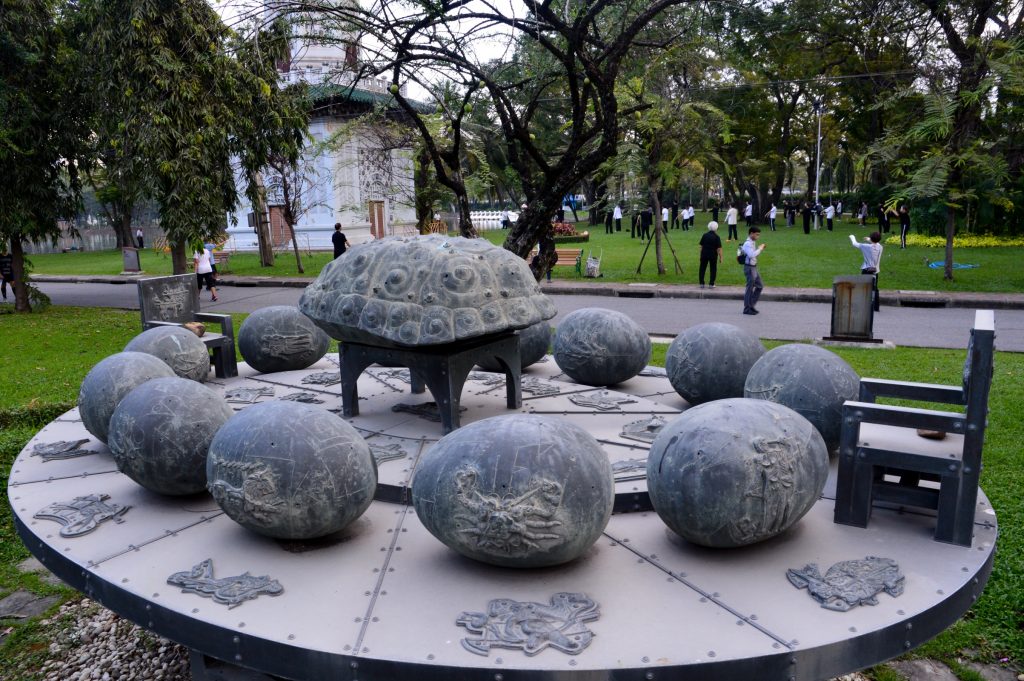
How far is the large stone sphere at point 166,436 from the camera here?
17.0ft

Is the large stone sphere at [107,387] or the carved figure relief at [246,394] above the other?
the large stone sphere at [107,387]

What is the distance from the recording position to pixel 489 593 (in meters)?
4.10

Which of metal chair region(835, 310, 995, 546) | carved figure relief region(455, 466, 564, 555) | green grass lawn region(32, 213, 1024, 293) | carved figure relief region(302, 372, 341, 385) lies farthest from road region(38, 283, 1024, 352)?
carved figure relief region(455, 466, 564, 555)

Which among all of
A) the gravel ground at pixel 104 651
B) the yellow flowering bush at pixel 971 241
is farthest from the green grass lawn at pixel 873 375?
the yellow flowering bush at pixel 971 241

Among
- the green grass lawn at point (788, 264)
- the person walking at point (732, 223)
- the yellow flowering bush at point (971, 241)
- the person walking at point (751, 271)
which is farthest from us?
the person walking at point (732, 223)

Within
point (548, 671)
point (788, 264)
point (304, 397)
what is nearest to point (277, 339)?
point (304, 397)

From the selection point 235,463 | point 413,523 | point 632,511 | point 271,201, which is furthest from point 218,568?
point 271,201

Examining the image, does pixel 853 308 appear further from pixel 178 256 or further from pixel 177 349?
pixel 178 256

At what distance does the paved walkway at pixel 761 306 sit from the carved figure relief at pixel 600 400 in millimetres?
6387

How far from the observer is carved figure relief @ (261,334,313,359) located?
8.88m

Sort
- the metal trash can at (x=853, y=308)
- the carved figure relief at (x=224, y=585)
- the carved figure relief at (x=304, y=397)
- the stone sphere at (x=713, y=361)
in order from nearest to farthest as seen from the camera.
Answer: the carved figure relief at (x=224, y=585) → the stone sphere at (x=713, y=361) → the carved figure relief at (x=304, y=397) → the metal trash can at (x=853, y=308)

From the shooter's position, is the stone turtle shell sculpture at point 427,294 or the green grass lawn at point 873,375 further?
the stone turtle shell sculpture at point 427,294

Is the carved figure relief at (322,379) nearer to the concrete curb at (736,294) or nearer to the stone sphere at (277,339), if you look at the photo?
the stone sphere at (277,339)

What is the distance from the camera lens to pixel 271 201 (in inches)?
1214
